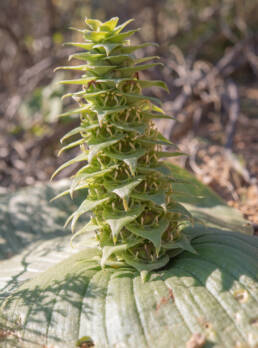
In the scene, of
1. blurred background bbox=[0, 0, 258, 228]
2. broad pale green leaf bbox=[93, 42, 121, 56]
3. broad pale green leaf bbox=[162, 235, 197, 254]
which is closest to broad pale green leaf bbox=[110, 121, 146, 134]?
broad pale green leaf bbox=[93, 42, 121, 56]

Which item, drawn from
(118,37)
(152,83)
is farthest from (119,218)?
(118,37)

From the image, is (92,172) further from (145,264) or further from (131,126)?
(145,264)

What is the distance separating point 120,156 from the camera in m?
1.27

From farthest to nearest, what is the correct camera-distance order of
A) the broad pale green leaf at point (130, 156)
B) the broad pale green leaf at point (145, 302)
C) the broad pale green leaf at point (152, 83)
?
1. the broad pale green leaf at point (152, 83)
2. the broad pale green leaf at point (130, 156)
3. the broad pale green leaf at point (145, 302)

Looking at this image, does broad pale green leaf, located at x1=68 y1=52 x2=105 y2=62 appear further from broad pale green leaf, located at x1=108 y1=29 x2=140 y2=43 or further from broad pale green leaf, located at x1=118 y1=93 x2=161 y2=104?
broad pale green leaf, located at x1=118 y1=93 x2=161 y2=104

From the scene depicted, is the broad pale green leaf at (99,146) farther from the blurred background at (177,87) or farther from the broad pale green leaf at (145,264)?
the blurred background at (177,87)

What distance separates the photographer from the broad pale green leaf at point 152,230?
4.08 feet

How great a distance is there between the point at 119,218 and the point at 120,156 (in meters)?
0.21

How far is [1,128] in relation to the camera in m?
4.33

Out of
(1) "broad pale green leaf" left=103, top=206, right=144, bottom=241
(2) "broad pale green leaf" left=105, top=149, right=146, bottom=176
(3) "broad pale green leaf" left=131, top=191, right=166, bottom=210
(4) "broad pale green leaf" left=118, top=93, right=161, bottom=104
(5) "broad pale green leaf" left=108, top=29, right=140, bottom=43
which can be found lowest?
(1) "broad pale green leaf" left=103, top=206, right=144, bottom=241

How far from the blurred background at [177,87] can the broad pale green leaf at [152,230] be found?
39.1 inches

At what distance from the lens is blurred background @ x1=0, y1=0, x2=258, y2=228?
10.5ft

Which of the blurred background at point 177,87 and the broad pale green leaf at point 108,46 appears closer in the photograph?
the broad pale green leaf at point 108,46

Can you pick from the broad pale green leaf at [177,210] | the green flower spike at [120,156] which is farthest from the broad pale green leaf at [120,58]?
the broad pale green leaf at [177,210]
